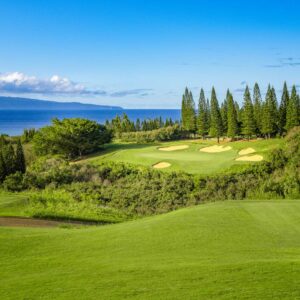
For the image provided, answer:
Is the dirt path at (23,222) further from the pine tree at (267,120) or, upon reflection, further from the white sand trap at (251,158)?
the pine tree at (267,120)

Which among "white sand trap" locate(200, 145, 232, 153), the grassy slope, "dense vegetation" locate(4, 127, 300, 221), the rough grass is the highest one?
"white sand trap" locate(200, 145, 232, 153)

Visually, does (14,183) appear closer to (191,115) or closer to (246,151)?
(246,151)

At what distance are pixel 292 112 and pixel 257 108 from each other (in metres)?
7.91

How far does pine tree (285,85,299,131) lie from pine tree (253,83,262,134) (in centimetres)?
532

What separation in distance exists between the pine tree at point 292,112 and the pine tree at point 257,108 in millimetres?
5317

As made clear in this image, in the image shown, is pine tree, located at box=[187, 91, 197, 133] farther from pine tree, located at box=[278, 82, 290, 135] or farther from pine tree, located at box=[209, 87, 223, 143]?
pine tree, located at box=[278, 82, 290, 135]

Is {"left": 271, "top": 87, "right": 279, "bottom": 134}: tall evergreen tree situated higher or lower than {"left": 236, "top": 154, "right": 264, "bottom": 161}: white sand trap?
higher

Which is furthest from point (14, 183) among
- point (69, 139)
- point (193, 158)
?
point (69, 139)

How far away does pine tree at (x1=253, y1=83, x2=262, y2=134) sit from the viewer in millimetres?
67250

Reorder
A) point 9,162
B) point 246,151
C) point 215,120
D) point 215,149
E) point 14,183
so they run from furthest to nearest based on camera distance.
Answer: point 215,120 < point 215,149 < point 246,151 < point 9,162 < point 14,183

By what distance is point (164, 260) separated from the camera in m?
9.73

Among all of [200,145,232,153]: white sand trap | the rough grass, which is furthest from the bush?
[200,145,232,153]: white sand trap

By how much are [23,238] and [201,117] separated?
66239 mm

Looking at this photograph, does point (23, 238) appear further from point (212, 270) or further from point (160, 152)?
point (160, 152)
